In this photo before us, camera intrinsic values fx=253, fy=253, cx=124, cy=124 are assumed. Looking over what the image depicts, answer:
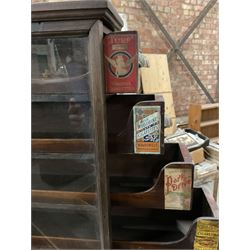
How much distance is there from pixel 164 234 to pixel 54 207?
329 millimetres

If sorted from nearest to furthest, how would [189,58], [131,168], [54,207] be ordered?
[54,207] → [131,168] → [189,58]

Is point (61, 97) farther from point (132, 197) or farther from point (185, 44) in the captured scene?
point (185, 44)

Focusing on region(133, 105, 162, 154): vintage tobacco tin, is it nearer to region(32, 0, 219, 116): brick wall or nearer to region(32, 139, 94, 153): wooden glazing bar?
region(32, 139, 94, 153): wooden glazing bar

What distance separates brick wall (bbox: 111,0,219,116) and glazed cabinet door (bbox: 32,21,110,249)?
2.04 meters

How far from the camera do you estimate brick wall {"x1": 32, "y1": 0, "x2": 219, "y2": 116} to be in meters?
2.52

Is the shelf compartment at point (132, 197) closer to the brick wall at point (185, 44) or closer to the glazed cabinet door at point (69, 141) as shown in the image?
the glazed cabinet door at point (69, 141)

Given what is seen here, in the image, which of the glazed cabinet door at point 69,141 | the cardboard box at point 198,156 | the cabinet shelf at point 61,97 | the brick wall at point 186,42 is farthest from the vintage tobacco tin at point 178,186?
the brick wall at point 186,42

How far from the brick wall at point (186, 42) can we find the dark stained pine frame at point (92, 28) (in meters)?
2.04

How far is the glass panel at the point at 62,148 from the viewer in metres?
0.55

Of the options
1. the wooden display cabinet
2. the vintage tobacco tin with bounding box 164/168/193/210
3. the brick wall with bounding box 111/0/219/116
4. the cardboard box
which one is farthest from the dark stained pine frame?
the brick wall with bounding box 111/0/219/116
